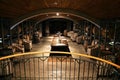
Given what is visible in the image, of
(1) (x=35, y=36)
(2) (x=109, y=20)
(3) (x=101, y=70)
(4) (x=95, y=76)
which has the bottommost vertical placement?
(4) (x=95, y=76)

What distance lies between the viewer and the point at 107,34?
8.61m

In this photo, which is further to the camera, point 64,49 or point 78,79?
point 64,49

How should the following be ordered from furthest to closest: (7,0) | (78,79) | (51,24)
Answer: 1. (51,24)
2. (78,79)
3. (7,0)

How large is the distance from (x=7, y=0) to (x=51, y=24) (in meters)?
22.1

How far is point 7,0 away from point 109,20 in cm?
629

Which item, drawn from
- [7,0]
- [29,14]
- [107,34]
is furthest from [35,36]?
[7,0]

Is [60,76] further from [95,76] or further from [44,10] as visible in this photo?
[44,10]

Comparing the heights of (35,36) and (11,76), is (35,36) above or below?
above

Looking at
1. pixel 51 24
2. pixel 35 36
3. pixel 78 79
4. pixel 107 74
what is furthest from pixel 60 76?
pixel 51 24

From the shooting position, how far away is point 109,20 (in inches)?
319

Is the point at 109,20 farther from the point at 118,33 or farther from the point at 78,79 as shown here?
the point at 78,79

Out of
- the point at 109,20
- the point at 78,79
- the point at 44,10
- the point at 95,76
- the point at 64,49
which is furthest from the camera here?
the point at 64,49

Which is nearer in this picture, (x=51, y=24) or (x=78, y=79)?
(x=78, y=79)

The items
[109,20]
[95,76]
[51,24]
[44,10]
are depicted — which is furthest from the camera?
[51,24]
